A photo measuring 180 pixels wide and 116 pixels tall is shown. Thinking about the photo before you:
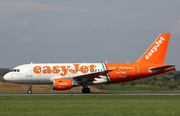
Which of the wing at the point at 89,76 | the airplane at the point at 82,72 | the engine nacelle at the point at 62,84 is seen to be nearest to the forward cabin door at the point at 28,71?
the airplane at the point at 82,72

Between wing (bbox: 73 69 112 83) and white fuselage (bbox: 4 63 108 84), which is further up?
white fuselage (bbox: 4 63 108 84)

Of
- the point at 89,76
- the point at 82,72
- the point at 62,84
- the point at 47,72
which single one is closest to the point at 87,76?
the point at 89,76

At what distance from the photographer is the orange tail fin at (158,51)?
108ft

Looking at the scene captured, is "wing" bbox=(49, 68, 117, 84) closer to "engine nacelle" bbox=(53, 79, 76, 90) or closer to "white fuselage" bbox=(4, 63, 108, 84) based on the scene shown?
"white fuselage" bbox=(4, 63, 108, 84)

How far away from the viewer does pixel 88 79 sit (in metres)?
29.7

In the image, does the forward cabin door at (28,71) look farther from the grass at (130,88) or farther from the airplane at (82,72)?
the grass at (130,88)

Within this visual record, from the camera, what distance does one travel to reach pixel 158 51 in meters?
33.2

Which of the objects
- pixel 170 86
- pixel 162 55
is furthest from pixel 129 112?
pixel 170 86

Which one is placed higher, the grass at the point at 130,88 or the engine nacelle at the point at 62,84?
the engine nacelle at the point at 62,84

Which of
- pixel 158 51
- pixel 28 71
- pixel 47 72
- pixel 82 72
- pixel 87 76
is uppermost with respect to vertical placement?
pixel 158 51

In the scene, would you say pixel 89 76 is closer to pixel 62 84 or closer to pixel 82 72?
pixel 82 72

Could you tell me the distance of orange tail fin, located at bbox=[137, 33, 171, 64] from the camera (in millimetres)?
33062

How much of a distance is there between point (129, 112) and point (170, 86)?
25.8m

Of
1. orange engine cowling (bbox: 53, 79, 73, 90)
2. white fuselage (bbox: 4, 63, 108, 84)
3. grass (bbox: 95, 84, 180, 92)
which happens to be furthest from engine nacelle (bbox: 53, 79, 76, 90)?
grass (bbox: 95, 84, 180, 92)
